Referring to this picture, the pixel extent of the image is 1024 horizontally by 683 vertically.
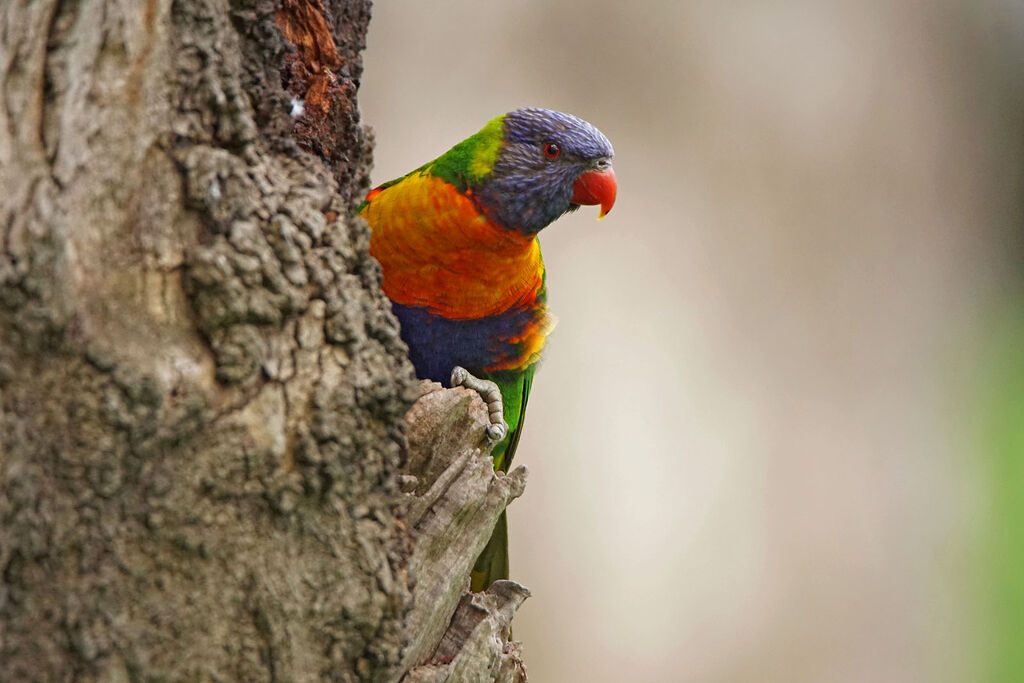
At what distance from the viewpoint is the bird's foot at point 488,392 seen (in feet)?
5.74

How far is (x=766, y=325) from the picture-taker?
13.6 feet

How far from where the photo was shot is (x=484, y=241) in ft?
6.59

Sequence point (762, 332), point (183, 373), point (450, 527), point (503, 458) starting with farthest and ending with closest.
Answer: point (762, 332) → point (503, 458) → point (450, 527) → point (183, 373)

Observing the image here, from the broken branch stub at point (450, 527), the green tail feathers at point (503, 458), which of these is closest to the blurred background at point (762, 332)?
the green tail feathers at point (503, 458)

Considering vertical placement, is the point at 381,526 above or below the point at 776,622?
above

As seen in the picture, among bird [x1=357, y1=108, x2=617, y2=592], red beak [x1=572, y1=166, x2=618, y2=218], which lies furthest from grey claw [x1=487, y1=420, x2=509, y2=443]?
red beak [x1=572, y1=166, x2=618, y2=218]

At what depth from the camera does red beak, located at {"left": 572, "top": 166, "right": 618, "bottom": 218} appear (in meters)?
2.13

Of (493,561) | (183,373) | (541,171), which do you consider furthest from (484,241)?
(183,373)

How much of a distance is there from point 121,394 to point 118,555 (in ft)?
0.53

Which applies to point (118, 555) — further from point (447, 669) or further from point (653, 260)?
point (653, 260)

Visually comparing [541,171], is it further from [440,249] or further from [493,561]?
[493,561]

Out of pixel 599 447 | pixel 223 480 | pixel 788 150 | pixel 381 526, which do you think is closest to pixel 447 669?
pixel 381 526

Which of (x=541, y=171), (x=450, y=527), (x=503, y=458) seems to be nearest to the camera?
(x=450, y=527)

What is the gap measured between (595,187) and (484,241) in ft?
1.11
